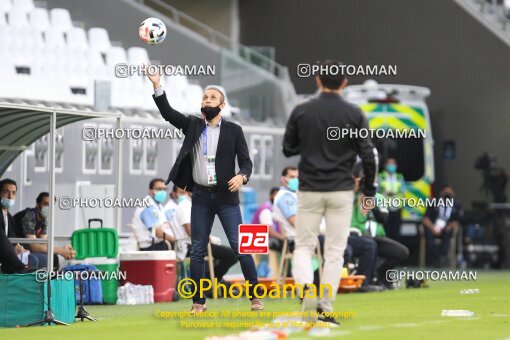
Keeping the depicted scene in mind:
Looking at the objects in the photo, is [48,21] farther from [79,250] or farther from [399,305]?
[399,305]

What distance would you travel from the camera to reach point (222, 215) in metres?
12.6

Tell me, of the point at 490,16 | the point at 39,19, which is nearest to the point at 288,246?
the point at 39,19

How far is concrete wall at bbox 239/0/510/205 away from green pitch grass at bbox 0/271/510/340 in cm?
1238

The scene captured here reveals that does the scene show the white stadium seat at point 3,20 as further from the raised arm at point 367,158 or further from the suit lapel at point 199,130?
the raised arm at point 367,158

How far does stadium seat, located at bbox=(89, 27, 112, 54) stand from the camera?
2483 cm

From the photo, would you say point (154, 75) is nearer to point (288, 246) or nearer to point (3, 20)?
point (288, 246)

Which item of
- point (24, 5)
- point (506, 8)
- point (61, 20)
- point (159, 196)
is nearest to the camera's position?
point (159, 196)

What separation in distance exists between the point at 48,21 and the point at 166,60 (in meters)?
3.84

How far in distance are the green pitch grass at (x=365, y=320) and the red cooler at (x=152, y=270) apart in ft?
0.93

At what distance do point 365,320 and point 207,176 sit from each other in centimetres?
201

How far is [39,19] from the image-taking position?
24188 millimetres

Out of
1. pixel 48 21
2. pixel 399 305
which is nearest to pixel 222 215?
pixel 399 305

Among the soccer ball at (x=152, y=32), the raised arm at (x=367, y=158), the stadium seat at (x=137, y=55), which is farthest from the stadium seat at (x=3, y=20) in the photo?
the raised arm at (x=367, y=158)

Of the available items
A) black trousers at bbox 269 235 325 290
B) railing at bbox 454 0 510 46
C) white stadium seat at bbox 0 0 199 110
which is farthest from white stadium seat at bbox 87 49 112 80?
railing at bbox 454 0 510 46
